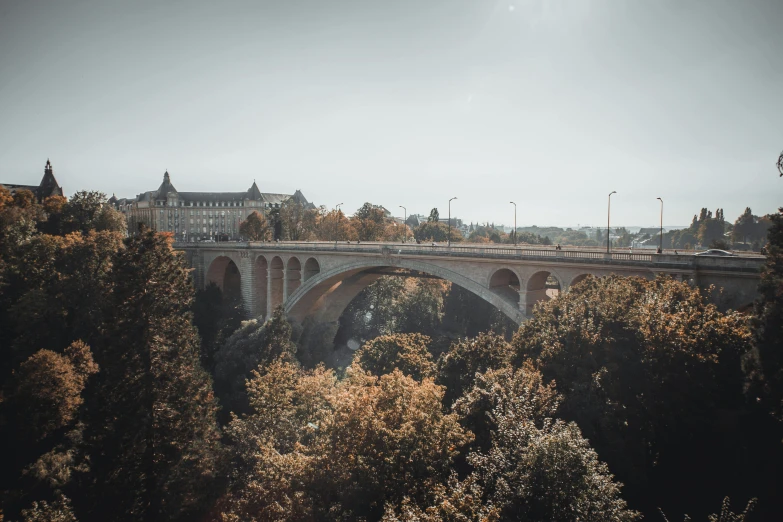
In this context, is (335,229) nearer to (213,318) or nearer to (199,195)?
(213,318)

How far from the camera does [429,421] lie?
1652cm

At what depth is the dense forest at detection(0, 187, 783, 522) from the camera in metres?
14.9

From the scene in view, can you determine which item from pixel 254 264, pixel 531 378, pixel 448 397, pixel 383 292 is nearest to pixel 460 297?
pixel 383 292

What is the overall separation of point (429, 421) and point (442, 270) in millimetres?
20833

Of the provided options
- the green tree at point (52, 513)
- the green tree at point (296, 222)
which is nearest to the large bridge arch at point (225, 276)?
the green tree at point (296, 222)

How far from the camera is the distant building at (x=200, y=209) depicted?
127 m


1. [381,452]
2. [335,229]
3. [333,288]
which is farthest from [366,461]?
[335,229]

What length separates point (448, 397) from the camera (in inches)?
936

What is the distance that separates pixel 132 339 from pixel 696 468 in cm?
2470

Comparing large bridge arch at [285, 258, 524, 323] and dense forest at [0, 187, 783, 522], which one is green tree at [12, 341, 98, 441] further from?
large bridge arch at [285, 258, 524, 323]

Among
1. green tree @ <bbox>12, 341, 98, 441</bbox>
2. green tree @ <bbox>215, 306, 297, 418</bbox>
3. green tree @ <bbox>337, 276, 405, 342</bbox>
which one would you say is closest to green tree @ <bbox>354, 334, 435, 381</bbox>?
green tree @ <bbox>215, 306, 297, 418</bbox>

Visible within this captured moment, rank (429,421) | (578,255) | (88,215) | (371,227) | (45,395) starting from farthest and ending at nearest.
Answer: (371,227) < (88,215) < (578,255) < (45,395) < (429,421)

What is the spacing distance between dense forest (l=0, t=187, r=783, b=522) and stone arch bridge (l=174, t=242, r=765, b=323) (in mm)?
1824

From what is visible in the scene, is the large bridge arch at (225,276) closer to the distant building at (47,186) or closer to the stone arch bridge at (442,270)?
the stone arch bridge at (442,270)
